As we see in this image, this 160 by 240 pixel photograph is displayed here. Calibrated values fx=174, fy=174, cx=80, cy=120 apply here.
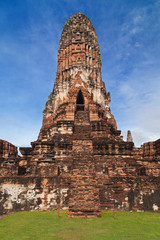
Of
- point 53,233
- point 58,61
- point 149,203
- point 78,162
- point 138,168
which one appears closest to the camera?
point 53,233

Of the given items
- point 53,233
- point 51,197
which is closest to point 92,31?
point 51,197

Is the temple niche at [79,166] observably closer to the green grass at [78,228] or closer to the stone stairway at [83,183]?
the stone stairway at [83,183]

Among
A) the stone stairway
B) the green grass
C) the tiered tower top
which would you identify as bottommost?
the green grass

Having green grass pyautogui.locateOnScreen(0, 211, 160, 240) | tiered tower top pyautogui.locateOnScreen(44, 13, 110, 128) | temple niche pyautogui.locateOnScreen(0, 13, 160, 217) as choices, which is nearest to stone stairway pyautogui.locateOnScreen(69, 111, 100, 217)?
temple niche pyautogui.locateOnScreen(0, 13, 160, 217)

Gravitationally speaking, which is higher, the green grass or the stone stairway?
the stone stairway

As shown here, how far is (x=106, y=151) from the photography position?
37.1 ft

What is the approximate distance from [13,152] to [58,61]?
1331cm

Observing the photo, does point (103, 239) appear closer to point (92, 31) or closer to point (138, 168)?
point (138, 168)

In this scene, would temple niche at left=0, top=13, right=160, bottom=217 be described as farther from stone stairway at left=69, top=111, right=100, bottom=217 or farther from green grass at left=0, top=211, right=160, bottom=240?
green grass at left=0, top=211, right=160, bottom=240

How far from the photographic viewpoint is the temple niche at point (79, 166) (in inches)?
323

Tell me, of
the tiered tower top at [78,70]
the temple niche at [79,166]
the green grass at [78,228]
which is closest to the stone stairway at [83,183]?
the temple niche at [79,166]

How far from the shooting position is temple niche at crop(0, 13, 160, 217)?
8.20m

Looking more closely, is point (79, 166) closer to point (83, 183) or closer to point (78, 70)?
point (83, 183)

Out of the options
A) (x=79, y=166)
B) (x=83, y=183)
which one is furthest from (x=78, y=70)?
(x=83, y=183)
